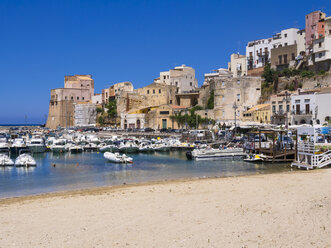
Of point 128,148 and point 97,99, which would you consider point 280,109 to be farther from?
point 97,99

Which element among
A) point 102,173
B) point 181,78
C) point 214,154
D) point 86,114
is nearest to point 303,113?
point 214,154

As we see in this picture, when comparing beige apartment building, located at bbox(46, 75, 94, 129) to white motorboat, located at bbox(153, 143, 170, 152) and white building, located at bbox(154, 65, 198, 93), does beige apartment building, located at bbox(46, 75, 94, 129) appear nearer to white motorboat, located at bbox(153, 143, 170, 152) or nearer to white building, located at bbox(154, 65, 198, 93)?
white building, located at bbox(154, 65, 198, 93)

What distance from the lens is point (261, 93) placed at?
54.8m

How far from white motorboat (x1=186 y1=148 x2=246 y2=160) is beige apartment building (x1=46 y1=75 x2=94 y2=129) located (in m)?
53.5

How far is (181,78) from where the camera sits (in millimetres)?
73312

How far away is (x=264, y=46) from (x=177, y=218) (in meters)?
55.5

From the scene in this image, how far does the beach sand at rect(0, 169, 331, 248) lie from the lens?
982 cm

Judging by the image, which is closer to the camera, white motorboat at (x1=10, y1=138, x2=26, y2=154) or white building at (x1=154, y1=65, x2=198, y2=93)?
white motorboat at (x1=10, y1=138, x2=26, y2=154)

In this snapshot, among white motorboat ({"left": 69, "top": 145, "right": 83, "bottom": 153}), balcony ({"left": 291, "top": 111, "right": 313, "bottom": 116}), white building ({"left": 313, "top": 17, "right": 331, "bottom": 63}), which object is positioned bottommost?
white motorboat ({"left": 69, "top": 145, "right": 83, "bottom": 153})

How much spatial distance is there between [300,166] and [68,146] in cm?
2822

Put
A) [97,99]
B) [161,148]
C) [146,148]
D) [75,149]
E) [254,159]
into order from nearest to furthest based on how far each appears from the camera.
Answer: [254,159]
[146,148]
[161,148]
[75,149]
[97,99]

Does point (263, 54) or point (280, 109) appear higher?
point (263, 54)

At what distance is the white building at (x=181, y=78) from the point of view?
2886 inches

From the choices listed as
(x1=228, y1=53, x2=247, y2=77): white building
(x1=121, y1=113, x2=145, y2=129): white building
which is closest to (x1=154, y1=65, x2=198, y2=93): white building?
(x1=228, y1=53, x2=247, y2=77): white building
